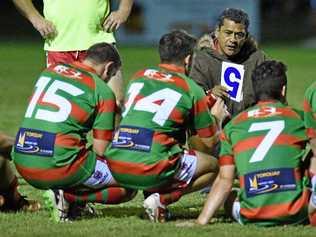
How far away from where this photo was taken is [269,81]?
8.07m

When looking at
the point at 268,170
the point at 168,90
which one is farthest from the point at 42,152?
the point at 268,170

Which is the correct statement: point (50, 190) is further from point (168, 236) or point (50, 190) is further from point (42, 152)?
point (168, 236)

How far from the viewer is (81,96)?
8.38 m

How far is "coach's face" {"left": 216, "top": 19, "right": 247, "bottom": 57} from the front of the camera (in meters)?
9.94

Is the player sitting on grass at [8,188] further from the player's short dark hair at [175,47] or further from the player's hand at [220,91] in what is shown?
the player's hand at [220,91]

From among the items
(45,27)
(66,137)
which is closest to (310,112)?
(66,137)

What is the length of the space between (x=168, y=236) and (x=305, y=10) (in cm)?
2824

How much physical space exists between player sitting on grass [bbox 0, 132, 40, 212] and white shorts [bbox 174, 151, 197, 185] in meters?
1.23

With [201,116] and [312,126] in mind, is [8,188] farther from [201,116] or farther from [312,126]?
[312,126]

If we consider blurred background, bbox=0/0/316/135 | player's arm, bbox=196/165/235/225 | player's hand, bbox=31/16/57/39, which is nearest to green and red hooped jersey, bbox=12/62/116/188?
player's arm, bbox=196/165/235/225

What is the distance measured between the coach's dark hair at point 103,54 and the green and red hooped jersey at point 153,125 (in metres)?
0.26

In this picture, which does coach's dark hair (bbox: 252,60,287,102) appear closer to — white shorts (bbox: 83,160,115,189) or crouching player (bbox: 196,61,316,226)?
crouching player (bbox: 196,61,316,226)

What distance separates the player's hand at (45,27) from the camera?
10.2 m

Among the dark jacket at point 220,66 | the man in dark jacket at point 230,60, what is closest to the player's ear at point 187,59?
the man in dark jacket at point 230,60
